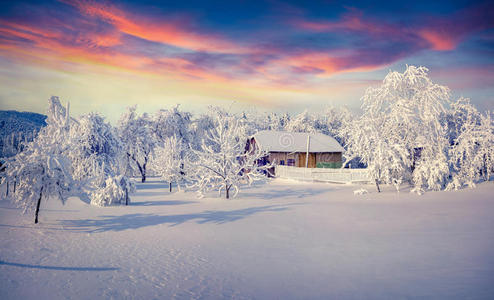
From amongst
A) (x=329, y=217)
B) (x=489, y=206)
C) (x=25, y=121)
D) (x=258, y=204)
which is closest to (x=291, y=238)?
(x=329, y=217)

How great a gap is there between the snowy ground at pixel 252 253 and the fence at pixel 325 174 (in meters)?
11.7

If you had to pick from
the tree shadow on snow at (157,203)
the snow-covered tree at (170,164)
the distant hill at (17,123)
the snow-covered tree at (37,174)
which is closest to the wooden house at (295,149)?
the snow-covered tree at (170,164)

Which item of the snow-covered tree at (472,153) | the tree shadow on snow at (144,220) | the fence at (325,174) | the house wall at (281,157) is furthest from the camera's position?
the house wall at (281,157)

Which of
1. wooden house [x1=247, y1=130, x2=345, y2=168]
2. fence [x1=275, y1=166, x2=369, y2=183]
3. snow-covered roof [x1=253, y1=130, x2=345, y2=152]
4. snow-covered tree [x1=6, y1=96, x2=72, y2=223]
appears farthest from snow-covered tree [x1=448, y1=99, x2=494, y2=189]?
snow-covered tree [x1=6, y1=96, x2=72, y2=223]

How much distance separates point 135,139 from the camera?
1432 inches

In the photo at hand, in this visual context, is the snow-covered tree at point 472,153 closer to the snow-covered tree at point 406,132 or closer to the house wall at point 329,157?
the snow-covered tree at point 406,132

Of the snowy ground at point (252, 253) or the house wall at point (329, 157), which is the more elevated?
the house wall at point (329, 157)

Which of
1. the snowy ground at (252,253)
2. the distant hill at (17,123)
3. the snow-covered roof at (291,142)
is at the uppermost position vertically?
the distant hill at (17,123)

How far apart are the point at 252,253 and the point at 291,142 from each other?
31.8m

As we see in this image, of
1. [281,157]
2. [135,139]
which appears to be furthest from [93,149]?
[281,157]

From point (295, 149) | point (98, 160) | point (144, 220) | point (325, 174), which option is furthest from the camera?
point (295, 149)

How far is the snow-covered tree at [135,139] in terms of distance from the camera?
36000 mm

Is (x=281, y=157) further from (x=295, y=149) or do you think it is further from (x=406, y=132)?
(x=406, y=132)

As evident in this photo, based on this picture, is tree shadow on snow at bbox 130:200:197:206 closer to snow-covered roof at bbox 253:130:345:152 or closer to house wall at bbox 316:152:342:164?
snow-covered roof at bbox 253:130:345:152
